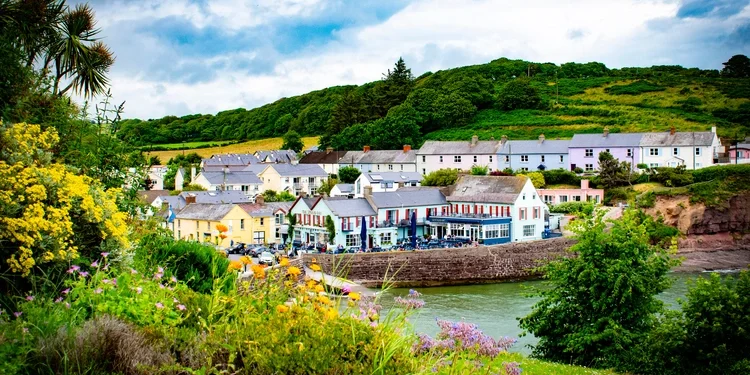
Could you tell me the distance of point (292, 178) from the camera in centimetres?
7538

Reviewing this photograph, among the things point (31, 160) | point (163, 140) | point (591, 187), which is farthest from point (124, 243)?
point (163, 140)

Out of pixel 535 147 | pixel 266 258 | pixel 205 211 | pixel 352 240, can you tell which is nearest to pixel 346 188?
pixel 352 240

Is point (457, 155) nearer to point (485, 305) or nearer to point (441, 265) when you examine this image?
point (441, 265)

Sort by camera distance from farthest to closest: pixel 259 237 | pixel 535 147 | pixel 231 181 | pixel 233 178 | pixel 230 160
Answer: pixel 230 160 < pixel 535 147 < pixel 233 178 < pixel 231 181 < pixel 259 237

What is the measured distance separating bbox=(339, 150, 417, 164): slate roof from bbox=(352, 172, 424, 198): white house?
10721mm

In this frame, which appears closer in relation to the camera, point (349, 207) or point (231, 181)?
point (349, 207)

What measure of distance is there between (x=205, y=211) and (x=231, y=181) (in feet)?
72.4

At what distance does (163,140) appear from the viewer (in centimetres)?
12875

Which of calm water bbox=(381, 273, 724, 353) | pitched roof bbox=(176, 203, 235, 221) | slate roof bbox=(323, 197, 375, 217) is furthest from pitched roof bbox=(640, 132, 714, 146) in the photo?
pitched roof bbox=(176, 203, 235, 221)

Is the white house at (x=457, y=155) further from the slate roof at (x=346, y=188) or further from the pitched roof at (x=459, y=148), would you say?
the slate roof at (x=346, y=188)

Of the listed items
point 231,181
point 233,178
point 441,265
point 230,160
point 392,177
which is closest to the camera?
point 441,265

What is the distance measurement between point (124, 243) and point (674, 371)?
39.7 feet

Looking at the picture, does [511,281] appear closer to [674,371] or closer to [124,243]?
[674,371]

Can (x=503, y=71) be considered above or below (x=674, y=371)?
above
